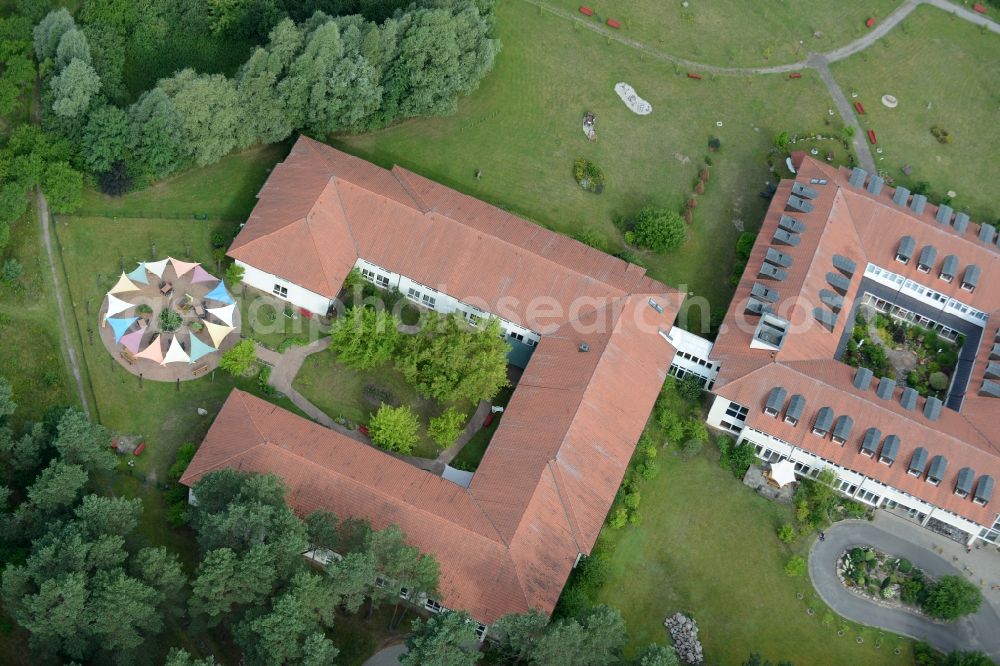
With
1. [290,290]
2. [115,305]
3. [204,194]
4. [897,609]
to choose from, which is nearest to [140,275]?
[115,305]

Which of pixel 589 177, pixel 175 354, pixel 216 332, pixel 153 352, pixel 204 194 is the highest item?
pixel 589 177

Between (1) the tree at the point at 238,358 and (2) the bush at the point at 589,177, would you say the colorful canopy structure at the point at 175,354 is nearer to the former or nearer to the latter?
(1) the tree at the point at 238,358

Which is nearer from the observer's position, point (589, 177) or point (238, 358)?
point (238, 358)

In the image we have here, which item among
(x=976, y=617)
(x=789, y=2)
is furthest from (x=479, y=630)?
(x=789, y=2)

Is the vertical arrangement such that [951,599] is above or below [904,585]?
above

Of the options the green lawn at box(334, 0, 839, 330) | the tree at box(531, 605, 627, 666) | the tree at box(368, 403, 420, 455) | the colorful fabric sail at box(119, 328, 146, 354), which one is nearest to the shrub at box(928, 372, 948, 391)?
the green lawn at box(334, 0, 839, 330)

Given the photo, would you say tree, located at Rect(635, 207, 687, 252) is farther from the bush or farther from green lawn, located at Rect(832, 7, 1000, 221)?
green lawn, located at Rect(832, 7, 1000, 221)

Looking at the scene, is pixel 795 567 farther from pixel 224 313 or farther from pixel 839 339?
pixel 224 313

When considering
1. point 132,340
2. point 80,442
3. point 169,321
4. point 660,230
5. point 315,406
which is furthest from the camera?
point 660,230

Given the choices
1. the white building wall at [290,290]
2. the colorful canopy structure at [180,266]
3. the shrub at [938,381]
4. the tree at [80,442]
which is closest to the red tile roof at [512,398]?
the white building wall at [290,290]
